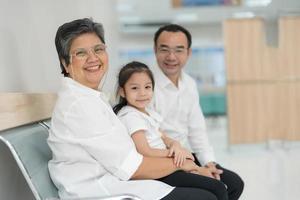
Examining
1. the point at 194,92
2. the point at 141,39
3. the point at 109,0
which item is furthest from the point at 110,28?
the point at 141,39

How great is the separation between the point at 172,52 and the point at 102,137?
1.00 m

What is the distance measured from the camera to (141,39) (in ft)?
39.9

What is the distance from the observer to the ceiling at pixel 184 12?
9.30 meters

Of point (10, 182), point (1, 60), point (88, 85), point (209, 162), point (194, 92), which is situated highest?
point (1, 60)

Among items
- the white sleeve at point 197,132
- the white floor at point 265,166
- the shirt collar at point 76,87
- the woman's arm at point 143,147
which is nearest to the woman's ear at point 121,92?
the woman's arm at point 143,147

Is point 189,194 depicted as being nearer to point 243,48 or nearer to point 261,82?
point 243,48

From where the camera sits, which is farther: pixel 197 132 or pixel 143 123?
pixel 197 132

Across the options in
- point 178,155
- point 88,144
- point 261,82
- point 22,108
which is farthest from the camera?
point 261,82

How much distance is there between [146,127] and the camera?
177 cm

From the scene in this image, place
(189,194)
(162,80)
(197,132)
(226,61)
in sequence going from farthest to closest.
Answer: (226,61), (197,132), (162,80), (189,194)

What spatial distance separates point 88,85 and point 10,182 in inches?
22.5

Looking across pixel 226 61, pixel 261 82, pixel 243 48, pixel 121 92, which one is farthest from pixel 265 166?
pixel 121 92

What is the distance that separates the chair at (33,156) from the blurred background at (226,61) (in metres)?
0.22

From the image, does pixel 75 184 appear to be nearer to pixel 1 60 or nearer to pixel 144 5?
pixel 1 60
